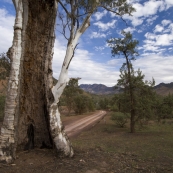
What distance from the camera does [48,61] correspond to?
5.99 m

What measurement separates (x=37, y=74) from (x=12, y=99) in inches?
52.2

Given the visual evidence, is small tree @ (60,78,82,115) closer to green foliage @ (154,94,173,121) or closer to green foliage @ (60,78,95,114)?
green foliage @ (60,78,95,114)

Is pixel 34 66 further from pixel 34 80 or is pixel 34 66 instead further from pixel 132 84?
pixel 132 84

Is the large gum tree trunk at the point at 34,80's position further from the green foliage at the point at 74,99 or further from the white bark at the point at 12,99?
the green foliage at the point at 74,99

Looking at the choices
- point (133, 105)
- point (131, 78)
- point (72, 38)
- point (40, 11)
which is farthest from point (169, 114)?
point (40, 11)

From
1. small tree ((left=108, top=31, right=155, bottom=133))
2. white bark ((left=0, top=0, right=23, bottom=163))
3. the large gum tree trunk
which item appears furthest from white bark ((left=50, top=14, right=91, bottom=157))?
small tree ((left=108, top=31, right=155, bottom=133))

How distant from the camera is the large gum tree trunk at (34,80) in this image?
510 centimetres

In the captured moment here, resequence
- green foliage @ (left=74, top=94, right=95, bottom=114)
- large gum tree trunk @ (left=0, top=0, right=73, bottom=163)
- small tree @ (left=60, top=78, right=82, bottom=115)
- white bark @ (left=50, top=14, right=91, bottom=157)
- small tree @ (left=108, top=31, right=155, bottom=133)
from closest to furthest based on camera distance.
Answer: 1. large gum tree trunk @ (left=0, top=0, right=73, bottom=163)
2. white bark @ (left=50, top=14, right=91, bottom=157)
3. small tree @ (left=108, top=31, right=155, bottom=133)
4. small tree @ (left=60, top=78, right=82, bottom=115)
5. green foliage @ (left=74, top=94, right=95, bottom=114)

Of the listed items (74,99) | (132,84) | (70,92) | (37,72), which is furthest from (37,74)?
(74,99)

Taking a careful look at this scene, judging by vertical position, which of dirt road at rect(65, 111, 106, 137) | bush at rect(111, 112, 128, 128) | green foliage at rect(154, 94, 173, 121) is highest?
green foliage at rect(154, 94, 173, 121)

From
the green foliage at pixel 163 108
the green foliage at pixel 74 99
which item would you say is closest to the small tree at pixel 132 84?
the green foliage at pixel 163 108

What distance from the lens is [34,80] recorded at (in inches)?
231

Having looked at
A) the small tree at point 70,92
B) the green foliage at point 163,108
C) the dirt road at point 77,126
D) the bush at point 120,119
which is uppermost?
the small tree at point 70,92

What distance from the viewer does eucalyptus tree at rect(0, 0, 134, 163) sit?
5134 millimetres
